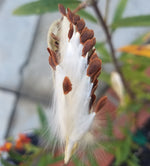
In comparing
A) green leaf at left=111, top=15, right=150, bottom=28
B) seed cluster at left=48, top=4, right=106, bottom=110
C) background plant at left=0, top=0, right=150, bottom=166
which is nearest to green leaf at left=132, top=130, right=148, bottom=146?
background plant at left=0, top=0, right=150, bottom=166

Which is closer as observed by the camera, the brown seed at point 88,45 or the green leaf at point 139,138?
the brown seed at point 88,45

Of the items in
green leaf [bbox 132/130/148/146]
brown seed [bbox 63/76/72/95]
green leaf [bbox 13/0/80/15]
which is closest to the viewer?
brown seed [bbox 63/76/72/95]

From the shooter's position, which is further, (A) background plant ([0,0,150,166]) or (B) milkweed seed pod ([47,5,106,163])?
(A) background plant ([0,0,150,166])

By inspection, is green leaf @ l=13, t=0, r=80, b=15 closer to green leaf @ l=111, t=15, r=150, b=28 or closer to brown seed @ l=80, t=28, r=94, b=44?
green leaf @ l=111, t=15, r=150, b=28

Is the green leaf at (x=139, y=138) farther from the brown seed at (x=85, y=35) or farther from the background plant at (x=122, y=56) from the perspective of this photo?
the brown seed at (x=85, y=35)

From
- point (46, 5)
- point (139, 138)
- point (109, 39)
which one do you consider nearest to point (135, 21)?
point (109, 39)

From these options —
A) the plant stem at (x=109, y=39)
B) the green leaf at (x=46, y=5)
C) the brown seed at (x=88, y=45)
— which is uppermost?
the green leaf at (x=46, y=5)

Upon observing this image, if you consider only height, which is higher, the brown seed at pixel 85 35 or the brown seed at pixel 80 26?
the brown seed at pixel 80 26

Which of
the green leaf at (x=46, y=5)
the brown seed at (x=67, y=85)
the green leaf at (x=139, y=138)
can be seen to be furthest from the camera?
the green leaf at (x=139, y=138)

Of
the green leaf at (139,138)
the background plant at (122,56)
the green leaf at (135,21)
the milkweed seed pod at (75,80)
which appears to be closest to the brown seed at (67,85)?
the milkweed seed pod at (75,80)

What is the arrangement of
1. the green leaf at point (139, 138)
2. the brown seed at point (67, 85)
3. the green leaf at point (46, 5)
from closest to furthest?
the brown seed at point (67, 85) → the green leaf at point (46, 5) → the green leaf at point (139, 138)
